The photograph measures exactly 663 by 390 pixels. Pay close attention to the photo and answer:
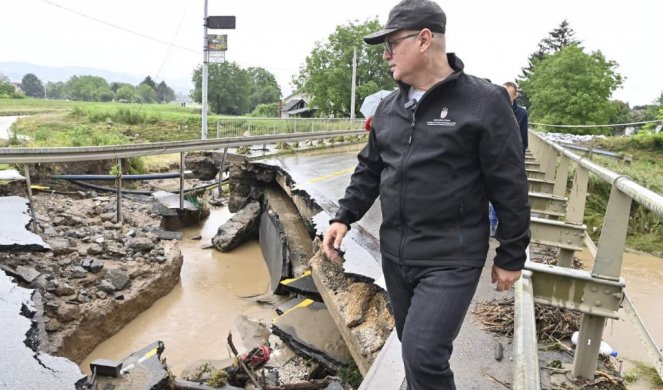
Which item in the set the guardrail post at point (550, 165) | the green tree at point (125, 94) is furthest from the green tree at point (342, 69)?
the green tree at point (125, 94)

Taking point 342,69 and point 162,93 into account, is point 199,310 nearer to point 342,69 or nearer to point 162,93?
point 342,69

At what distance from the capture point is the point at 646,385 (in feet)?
16.5

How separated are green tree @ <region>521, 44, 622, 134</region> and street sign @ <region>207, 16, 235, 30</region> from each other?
40.9 metres

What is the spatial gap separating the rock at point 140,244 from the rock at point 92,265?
3.75ft

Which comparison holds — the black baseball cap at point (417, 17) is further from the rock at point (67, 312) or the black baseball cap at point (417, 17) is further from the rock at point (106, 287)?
the rock at point (106, 287)

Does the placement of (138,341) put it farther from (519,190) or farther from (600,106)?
(600,106)

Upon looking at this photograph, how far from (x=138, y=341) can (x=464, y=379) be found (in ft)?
15.6

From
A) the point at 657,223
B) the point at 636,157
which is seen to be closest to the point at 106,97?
the point at 636,157

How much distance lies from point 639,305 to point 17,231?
9.28 metres

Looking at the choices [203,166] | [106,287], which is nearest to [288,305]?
[106,287]

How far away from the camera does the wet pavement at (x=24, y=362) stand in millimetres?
3326

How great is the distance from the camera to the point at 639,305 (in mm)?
7867

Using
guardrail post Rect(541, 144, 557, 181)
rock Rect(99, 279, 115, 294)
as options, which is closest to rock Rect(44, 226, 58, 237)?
rock Rect(99, 279, 115, 294)

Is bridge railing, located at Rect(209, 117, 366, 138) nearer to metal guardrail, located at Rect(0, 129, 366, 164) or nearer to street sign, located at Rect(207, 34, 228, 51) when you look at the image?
street sign, located at Rect(207, 34, 228, 51)
